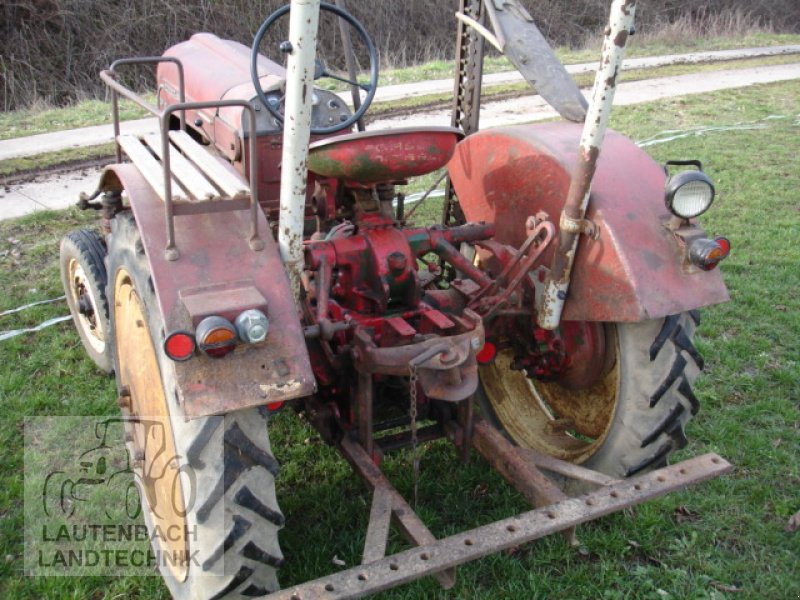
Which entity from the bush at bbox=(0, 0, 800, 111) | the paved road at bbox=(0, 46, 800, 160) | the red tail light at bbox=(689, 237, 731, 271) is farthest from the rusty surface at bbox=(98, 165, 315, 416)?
the bush at bbox=(0, 0, 800, 111)

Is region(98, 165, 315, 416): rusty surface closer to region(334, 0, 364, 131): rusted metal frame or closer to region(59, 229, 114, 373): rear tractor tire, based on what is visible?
region(59, 229, 114, 373): rear tractor tire

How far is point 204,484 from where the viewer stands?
2.16 metres

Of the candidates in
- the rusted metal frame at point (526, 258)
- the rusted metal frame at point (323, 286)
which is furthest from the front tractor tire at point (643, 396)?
the rusted metal frame at point (323, 286)

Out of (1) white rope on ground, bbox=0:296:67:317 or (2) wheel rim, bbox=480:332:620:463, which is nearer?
(2) wheel rim, bbox=480:332:620:463

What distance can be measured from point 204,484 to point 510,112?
8.94 meters

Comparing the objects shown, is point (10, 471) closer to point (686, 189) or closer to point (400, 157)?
point (400, 157)

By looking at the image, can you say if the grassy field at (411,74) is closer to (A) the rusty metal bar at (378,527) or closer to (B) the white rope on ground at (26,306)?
(B) the white rope on ground at (26,306)

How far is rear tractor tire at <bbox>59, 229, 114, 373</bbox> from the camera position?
153 inches

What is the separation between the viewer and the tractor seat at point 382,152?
2.56m

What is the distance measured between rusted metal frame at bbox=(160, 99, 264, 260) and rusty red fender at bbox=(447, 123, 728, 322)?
1.13m

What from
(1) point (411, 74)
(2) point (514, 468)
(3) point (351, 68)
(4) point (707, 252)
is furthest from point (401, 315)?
(1) point (411, 74)

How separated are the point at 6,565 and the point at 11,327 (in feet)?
6.93

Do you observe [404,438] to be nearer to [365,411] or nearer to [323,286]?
[365,411]

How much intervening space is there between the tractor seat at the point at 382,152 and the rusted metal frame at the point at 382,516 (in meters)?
1.01
